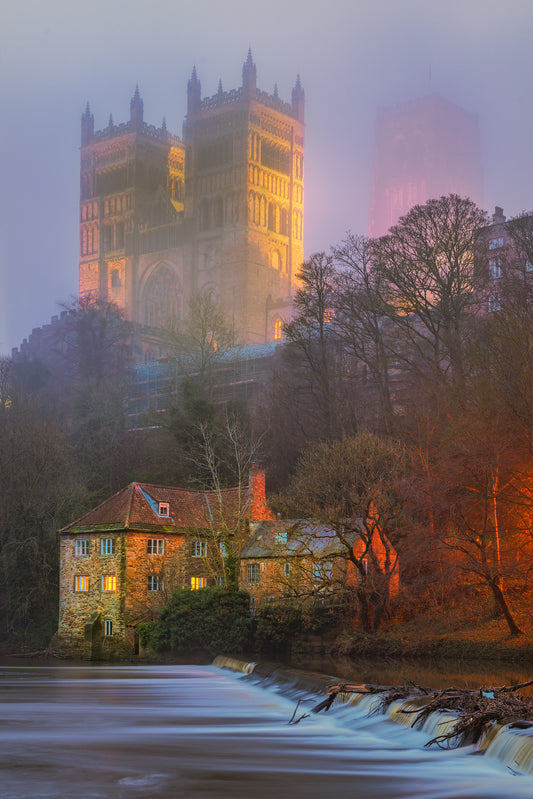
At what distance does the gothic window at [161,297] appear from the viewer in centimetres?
15277

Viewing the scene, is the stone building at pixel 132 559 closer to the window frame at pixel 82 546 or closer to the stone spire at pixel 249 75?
the window frame at pixel 82 546

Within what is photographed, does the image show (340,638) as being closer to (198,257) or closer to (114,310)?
(114,310)

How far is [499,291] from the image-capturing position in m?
48.5

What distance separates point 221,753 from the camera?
1573 cm

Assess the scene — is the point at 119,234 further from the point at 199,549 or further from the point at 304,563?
the point at 304,563

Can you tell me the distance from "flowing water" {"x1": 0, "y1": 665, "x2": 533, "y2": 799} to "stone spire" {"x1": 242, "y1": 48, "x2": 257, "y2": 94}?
138 m

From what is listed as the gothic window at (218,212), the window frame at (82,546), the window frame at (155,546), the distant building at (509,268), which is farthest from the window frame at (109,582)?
the gothic window at (218,212)

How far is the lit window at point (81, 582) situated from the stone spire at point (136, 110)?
132875 mm

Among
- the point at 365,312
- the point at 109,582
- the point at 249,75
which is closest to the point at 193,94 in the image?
the point at 249,75

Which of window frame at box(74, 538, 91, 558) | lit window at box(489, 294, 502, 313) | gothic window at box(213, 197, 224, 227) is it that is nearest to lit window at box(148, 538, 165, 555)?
window frame at box(74, 538, 91, 558)

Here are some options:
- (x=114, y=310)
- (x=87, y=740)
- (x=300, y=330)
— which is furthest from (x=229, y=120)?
(x=87, y=740)

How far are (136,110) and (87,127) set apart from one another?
915 centimetres

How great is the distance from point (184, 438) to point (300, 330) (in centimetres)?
862

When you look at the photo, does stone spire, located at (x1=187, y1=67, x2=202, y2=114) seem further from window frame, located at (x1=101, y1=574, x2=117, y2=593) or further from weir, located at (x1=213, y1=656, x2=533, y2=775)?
weir, located at (x1=213, y1=656, x2=533, y2=775)
